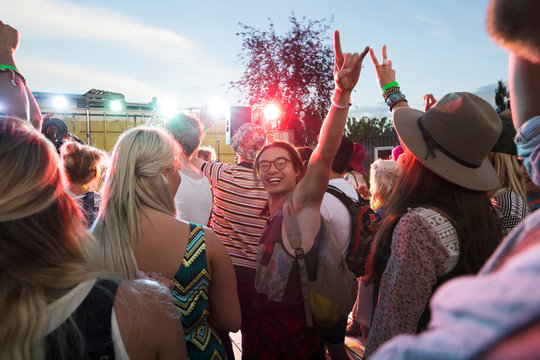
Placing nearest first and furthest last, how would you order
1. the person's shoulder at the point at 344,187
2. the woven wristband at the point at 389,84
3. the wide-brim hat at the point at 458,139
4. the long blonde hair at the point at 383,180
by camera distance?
the wide-brim hat at the point at 458,139 → the woven wristband at the point at 389,84 → the person's shoulder at the point at 344,187 → the long blonde hair at the point at 383,180

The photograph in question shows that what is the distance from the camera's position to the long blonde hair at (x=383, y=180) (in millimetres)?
4074

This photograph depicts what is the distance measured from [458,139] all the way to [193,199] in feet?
6.68

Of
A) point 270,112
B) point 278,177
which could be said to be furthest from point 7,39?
point 270,112

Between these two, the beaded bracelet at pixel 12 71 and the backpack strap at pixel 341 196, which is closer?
the beaded bracelet at pixel 12 71

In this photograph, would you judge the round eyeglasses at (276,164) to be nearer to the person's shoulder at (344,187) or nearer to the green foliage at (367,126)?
the person's shoulder at (344,187)

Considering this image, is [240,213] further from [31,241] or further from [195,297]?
[31,241]

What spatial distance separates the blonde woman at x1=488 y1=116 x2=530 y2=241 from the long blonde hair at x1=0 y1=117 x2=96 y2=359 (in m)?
2.11

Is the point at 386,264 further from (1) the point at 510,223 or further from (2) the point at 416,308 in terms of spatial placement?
(1) the point at 510,223

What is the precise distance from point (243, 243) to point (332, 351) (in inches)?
42.3

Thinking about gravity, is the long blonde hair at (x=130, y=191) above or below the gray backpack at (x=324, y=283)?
above

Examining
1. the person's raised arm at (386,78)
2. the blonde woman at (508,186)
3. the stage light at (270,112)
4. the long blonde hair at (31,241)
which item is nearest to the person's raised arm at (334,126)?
the person's raised arm at (386,78)

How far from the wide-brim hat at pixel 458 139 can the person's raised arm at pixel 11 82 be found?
6.28ft

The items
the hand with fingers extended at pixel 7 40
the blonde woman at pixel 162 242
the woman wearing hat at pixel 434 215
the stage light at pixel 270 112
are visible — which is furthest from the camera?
the stage light at pixel 270 112

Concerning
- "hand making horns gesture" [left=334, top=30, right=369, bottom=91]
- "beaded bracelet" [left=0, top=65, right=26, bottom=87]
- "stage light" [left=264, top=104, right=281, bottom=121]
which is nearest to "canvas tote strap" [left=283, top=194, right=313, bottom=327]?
"hand making horns gesture" [left=334, top=30, right=369, bottom=91]
